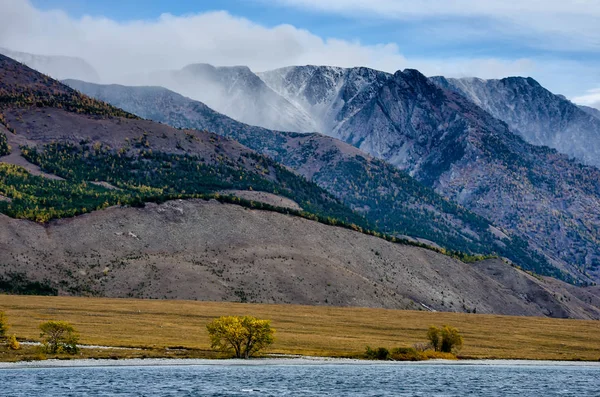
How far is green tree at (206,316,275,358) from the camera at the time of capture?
384ft

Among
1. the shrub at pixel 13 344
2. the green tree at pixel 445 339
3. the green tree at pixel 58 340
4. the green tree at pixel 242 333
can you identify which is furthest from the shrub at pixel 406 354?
the shrub at pixel 13 344

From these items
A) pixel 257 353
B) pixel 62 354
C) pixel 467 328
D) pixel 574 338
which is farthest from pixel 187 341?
pixel 574 338

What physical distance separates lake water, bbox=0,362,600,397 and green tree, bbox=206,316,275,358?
5468mm

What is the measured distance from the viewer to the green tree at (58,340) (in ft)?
363

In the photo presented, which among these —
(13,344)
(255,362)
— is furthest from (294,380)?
(13,344)

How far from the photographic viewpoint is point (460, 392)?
8869 centimetres

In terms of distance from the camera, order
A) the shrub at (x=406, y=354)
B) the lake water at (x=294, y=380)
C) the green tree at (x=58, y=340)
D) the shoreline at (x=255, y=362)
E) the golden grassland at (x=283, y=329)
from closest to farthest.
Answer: the lake water at (x=294, y=380) → the shoreline at (x=255, y=362) → the green tree at (x=58, y=340) → the golden grassland at (x=283, y=329) → the shrub at (x=406, y=354)

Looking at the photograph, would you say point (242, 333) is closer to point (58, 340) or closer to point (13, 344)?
point (58, 340)

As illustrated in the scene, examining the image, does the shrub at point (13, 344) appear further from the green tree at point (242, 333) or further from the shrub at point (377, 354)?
the shrub at point (377, 354)

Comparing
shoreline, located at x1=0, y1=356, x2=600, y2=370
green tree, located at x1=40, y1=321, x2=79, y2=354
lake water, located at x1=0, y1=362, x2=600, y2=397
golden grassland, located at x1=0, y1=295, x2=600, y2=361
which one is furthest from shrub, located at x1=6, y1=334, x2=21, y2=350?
lake water, located at x1=0, y1=362, x2=600, y2=397

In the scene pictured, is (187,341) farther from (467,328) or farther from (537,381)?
(467,328)

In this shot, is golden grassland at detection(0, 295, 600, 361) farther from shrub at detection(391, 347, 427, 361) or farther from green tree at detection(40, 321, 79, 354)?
shrub at detection(391, 347, 427, 361)

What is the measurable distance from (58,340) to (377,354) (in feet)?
160

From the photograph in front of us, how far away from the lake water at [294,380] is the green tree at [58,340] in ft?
28.0
